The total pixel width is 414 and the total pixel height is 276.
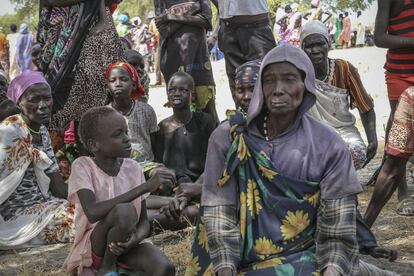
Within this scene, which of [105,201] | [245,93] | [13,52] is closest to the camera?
[105,201]

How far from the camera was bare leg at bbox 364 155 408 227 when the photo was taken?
449 centimetres

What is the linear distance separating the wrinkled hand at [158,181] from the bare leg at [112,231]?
4.6 inches

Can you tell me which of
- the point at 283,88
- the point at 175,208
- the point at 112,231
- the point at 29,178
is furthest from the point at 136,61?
the point at 283,88

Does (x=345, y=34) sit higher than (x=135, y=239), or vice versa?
(x=135, y=239)

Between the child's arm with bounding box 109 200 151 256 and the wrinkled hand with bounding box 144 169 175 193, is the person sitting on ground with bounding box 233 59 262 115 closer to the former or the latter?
the wrinkled hand with bounding box 144 169 175 193

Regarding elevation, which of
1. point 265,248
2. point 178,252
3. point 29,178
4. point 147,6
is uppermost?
point 265,248

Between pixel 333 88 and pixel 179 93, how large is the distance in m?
1.13

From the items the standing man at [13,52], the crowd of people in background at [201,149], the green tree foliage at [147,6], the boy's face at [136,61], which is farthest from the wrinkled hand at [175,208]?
the green tree foliage at [147,6]

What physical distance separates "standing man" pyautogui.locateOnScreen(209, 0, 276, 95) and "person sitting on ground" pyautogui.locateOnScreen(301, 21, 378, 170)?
3.50 ft

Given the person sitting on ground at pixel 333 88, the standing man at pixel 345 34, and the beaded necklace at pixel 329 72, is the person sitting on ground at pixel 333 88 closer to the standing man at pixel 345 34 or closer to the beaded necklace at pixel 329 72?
the beaded necklace at pixel 329 72

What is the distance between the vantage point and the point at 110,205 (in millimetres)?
3336

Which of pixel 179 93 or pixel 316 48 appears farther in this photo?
pixel 179 93

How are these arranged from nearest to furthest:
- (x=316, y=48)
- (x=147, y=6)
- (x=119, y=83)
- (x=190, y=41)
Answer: (x=316, y=48)
(x=119, y=83)
(x=190, y=41)
(x=147, y=6)

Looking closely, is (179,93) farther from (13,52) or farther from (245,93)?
(13,52)
